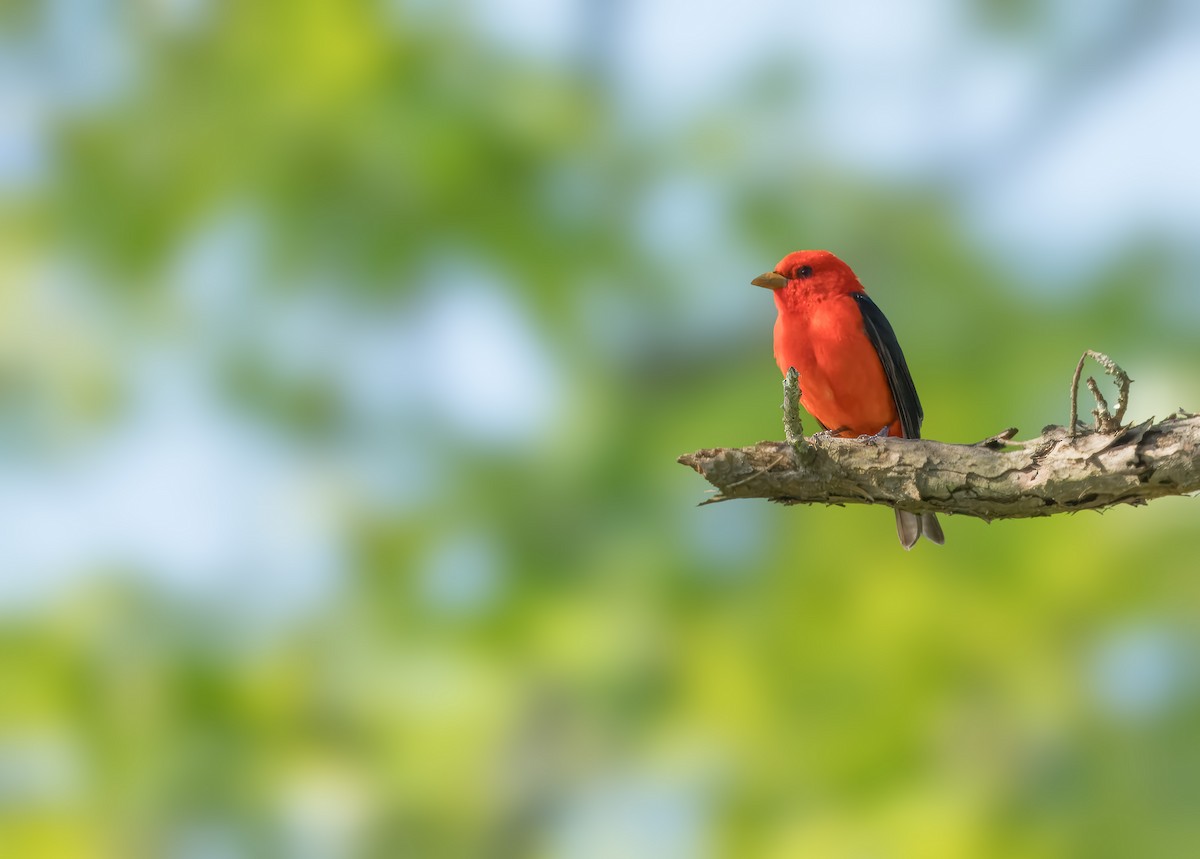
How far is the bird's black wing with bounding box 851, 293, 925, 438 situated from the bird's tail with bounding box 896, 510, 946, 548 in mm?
437

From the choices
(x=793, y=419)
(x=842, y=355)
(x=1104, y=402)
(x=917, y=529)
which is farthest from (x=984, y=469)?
(x=917, y=529)

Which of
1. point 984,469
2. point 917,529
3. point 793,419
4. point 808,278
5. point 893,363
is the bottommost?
point 984,469

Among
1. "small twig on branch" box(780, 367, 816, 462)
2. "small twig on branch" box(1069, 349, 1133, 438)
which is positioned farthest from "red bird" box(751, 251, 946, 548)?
"small twig on branch" box(1069, 349, 1133, 438)

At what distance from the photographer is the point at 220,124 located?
11.4 metres

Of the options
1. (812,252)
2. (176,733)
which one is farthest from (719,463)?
(176,733)

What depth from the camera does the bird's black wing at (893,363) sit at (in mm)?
6527

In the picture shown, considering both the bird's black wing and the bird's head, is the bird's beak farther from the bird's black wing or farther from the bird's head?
the bird's black wing

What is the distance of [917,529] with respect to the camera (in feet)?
21.7

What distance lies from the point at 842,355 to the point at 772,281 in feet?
1.97

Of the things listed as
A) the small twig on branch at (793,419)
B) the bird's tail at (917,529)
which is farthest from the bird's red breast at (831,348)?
the small twig on branch at (793,419)

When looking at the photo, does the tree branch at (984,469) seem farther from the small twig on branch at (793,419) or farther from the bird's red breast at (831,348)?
the bird's red breast at (831,348)

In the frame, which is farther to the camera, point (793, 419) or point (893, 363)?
point (893, 363)

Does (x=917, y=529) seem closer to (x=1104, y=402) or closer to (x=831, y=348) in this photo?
(x=831, y=348)

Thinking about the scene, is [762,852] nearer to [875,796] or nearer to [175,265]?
[875,796]
